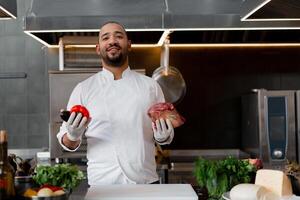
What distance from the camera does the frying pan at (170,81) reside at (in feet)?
13.6

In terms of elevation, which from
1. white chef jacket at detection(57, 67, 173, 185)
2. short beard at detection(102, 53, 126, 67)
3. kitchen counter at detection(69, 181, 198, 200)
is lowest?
kitchen counter at detection(69, 181, 198, 200)

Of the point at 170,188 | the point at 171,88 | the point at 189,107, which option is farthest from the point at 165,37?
the point at 170,188

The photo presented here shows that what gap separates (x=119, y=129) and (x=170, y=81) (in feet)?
6.26

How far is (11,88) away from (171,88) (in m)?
1.50

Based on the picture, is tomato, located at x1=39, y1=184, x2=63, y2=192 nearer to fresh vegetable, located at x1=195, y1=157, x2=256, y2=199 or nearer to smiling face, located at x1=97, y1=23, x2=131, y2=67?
fresh vegetable, located at x1=195, y1=157, x2=256, y2=199

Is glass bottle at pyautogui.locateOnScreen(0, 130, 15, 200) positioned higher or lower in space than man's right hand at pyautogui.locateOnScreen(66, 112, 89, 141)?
lower

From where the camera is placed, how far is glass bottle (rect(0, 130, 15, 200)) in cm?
154

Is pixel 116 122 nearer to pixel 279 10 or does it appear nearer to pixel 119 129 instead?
pixel 119 129

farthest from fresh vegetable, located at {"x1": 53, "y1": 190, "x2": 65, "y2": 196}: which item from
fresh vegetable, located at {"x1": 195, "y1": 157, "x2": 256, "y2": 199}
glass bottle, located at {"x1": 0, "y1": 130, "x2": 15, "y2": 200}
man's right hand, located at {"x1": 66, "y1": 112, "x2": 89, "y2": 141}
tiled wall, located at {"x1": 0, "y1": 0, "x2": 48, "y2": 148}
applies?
tiled wall, located at {"x1": 0, "y1": 0, "x2": 48, "y2": 148}

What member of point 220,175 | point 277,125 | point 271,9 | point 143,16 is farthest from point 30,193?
point 277,125

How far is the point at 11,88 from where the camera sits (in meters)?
4.56

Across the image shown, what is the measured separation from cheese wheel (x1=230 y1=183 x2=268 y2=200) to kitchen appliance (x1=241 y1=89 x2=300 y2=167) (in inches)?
88.8

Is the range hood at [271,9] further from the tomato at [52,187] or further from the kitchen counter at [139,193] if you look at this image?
the tomato at [52,187]

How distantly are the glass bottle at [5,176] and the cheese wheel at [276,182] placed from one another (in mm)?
842
